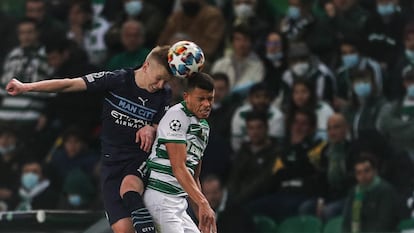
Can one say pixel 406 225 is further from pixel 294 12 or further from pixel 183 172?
pixel 183 172

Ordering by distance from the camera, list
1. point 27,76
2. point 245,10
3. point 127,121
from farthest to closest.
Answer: point 27,76 → point 245,10 → point 127,121

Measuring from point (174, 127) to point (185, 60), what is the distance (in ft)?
1.65

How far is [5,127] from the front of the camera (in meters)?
16.9

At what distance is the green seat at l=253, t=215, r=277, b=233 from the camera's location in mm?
14874

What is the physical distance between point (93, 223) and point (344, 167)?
3422mm

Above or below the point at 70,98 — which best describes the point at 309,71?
above

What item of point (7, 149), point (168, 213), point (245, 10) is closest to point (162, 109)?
point (168, 213)

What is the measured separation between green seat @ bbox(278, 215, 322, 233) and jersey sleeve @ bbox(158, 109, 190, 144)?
464 centimetres

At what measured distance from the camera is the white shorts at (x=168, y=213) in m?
10.3

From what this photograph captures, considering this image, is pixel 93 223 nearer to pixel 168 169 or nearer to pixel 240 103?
pixel 168 169

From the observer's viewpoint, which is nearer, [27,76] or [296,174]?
[296,174]

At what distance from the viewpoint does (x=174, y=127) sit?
10.2 meters

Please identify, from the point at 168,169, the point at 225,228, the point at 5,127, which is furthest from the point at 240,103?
the point at 168,169

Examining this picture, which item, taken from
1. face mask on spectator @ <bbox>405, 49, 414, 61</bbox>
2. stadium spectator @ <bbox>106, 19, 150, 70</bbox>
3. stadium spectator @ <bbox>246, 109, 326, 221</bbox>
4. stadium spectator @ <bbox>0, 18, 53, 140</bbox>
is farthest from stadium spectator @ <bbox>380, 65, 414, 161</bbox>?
stadium spectator @ <bbox>0, 18, 53, 140</bbox>
